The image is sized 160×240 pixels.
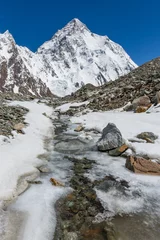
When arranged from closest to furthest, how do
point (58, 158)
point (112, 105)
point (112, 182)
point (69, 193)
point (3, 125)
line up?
point (69, 193)
point (112, 182)
point (58, 158)
point (3, 125)
point (112, 105)

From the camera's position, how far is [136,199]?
22.0 ft

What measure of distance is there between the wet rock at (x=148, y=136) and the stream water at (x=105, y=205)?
2.77 meters

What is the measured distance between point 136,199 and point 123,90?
24.8 m

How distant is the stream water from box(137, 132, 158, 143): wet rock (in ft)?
9.10

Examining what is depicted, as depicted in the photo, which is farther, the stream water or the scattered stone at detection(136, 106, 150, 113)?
the scattered stone at detection(136, 106, 150, 113)

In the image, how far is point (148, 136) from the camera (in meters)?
12.3

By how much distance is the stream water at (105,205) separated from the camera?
5301 millimetres

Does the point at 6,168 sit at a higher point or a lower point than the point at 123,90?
lower

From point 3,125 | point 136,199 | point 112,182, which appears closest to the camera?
point 136,199

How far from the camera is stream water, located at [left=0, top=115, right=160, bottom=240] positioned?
17.4ft

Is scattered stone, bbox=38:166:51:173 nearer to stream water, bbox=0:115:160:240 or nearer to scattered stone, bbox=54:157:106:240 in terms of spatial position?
stream water, bbox=0:115:160:240

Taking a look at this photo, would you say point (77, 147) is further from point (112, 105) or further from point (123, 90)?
point (123, 90)

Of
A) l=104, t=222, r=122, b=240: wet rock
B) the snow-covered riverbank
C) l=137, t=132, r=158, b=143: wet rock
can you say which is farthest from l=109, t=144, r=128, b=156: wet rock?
l=104, t=222, r=122, b=240: wet rock

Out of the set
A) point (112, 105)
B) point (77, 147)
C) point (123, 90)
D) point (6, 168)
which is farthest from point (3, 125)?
point (123, 90)
